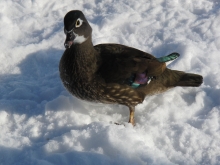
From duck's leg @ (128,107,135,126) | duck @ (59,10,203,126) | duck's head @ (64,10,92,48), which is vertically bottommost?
duck's leg @ (128,107,135,126)

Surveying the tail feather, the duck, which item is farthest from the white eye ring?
the tail feather

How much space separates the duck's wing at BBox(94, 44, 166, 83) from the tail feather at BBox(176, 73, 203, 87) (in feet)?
1.28

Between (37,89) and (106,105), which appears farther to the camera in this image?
(37,89)

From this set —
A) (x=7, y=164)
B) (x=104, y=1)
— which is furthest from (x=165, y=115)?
(x=104, y=1)

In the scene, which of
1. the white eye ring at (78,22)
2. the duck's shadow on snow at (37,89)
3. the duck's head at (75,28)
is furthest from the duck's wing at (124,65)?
the duck's shadow on snow at (37,89)

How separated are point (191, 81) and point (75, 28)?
4.91ft

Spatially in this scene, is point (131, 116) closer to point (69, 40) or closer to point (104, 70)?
point (104, 70)

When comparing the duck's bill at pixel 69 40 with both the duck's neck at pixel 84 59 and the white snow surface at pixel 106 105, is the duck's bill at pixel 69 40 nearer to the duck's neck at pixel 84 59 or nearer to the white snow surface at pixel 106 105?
the duck's neck at pixel 84 59

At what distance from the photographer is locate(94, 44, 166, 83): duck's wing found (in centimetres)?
363

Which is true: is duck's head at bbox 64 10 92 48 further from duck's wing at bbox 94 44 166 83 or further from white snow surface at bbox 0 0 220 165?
white snow surface at bbox 0 0 220 165

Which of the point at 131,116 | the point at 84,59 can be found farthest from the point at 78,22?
the point at 131,116

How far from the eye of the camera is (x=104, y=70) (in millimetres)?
3648

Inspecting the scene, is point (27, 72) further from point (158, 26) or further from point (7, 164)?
point (158, 26)

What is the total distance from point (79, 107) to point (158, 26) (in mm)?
1960
